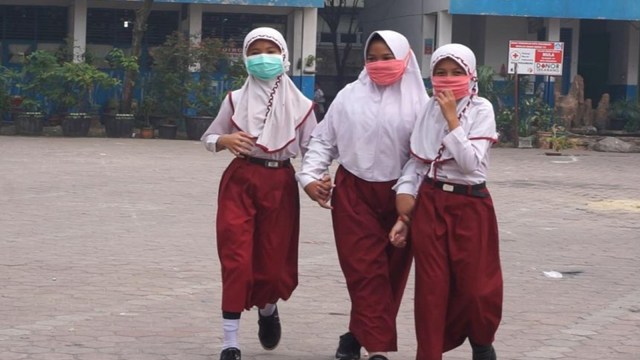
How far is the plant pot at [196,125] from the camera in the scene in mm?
27234

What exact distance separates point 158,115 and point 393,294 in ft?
72.8

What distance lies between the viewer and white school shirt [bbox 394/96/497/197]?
5504mm

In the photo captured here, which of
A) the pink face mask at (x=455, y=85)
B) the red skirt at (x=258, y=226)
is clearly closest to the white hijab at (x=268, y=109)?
the red skirt at (x=258, y=226)

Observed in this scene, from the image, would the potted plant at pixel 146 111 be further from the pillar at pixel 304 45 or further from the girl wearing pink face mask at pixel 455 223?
the girl wearing pink face mask at pixel 455 223

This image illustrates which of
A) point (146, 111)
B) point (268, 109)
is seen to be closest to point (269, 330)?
point (268, 109)

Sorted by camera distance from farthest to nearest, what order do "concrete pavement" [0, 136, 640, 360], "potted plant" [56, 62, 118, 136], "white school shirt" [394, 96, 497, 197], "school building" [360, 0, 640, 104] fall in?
1. "school building" [360, 0, 640, 104]
2. "potted plant" [56, 62, 118, 136]
3. "concrete pavement" [0, 136, 640, 360]
4. "white school shirt" [394, 96, 497, 197]

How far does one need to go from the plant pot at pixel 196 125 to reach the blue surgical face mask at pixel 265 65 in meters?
21.0

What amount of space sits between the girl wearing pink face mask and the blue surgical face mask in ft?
3.21

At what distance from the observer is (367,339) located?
233 inches

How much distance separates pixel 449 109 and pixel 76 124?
71.5 ft

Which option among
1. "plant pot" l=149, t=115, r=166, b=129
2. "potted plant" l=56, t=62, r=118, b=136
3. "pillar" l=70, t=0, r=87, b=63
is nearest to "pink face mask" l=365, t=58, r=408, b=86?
"potted plant" l=56, t=62, r=118, b=136

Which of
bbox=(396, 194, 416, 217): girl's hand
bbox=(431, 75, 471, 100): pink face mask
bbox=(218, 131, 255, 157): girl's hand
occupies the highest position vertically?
bbox=(431, 75, 471, 100): pink face mask

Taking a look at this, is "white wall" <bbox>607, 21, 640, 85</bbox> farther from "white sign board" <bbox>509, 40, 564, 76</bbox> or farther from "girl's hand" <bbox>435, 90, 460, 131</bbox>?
"girl's hand" <bbox>435, 90, 460, 131</bbox>

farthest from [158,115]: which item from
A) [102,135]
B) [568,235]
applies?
[568,235]
